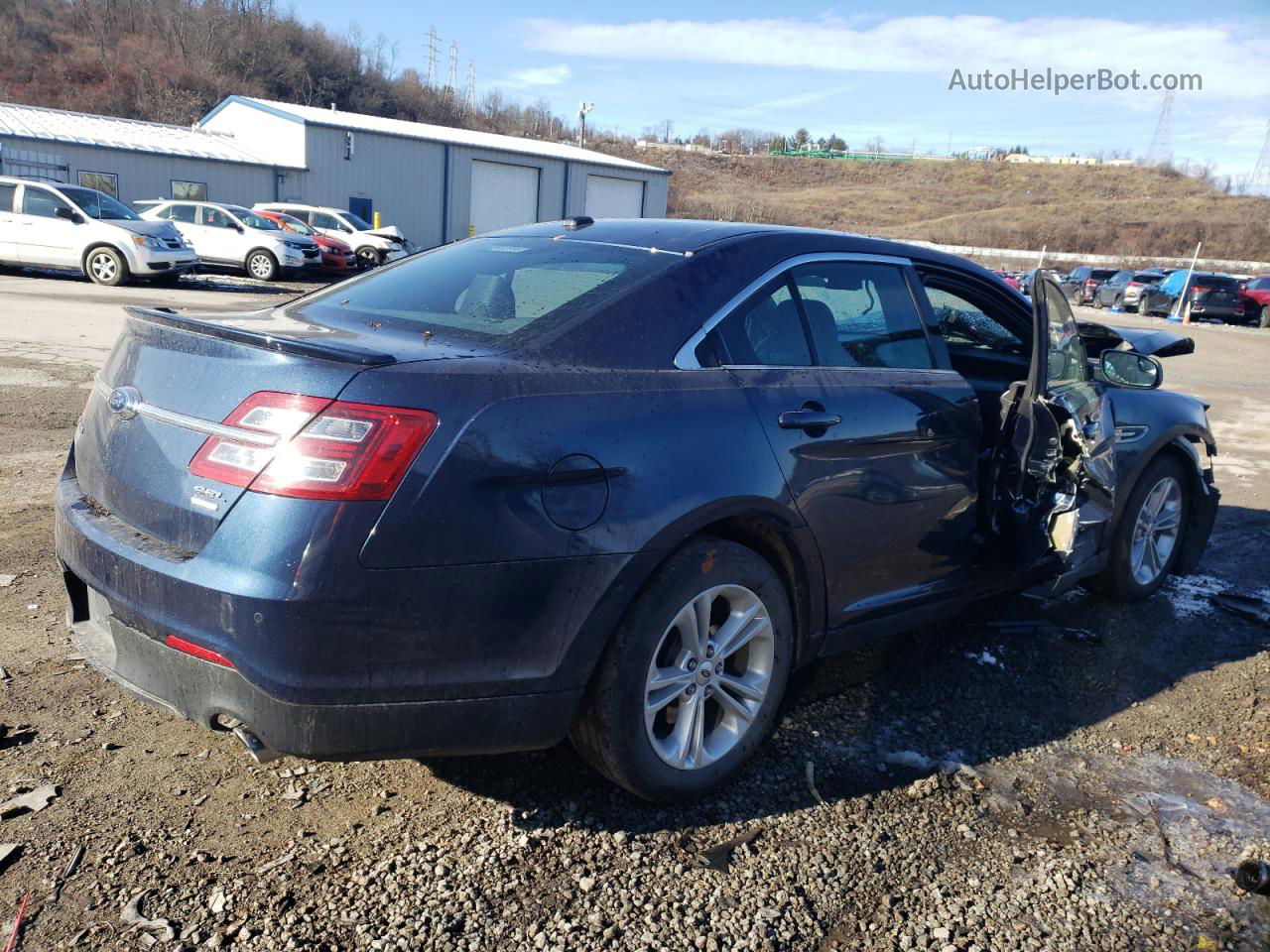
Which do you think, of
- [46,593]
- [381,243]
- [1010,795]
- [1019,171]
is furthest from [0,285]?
[1019,171]

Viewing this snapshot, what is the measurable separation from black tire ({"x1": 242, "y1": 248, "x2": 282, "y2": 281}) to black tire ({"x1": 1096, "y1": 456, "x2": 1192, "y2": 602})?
67.9ft

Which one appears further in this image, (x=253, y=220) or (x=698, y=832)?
(x=253, y=220)

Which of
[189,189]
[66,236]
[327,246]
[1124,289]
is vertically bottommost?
[1124,289]

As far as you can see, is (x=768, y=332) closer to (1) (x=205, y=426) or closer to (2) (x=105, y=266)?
(1) (x=205, y=426)

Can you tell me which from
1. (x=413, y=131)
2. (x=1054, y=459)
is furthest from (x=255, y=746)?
(x=413, y=131)

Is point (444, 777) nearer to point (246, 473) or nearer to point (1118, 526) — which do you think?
point (246, 473)

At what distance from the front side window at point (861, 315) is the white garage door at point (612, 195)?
38.9 meters

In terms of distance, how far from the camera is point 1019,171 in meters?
103

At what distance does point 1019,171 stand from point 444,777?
369 feet

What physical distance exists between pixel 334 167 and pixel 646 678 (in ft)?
119

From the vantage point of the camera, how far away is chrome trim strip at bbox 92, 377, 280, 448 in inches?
93.7

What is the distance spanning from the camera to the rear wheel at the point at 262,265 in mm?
22250

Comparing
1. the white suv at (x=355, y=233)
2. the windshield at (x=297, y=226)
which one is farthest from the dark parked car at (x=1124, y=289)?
the windshield at (x=297, y=226)

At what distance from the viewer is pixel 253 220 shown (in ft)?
74.5
